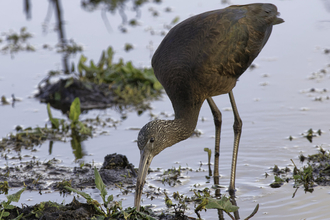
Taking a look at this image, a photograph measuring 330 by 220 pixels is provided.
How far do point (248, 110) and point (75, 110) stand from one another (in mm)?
2575

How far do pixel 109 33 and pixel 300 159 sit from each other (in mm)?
6855

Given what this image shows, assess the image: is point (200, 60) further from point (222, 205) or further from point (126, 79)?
point (126, 79)

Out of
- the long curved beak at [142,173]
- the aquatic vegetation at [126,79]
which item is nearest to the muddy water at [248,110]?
the aquatic vegetation at [126,79]

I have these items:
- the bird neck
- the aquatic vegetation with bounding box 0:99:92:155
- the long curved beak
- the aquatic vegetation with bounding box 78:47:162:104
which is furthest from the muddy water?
the bird neck

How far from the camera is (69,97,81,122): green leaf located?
20.9ft

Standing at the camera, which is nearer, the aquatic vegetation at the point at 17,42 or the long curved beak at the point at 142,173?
the long curved beak at the point at 142,173

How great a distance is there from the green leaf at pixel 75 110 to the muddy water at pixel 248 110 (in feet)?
1.36

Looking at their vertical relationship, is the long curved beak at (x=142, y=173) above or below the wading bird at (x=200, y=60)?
below

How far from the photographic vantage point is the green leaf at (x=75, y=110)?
20.9 feet

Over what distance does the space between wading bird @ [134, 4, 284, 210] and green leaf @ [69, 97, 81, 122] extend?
1745mm

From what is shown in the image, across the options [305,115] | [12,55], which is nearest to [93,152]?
[305,115]

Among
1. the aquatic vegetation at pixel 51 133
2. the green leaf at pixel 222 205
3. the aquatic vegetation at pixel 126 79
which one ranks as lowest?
the green leaf at pixel 222 205

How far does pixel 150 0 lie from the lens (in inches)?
529

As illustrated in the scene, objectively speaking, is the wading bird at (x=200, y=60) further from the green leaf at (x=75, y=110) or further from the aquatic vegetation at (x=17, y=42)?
the aquatic vegetation at (x=17, y=42)
